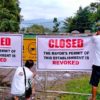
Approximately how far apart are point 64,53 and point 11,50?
4.22 ft

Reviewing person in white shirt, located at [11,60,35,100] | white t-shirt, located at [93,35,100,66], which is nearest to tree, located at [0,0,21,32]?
white t-shirt, located at [93,35,100,66]

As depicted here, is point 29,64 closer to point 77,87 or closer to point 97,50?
point 97,50

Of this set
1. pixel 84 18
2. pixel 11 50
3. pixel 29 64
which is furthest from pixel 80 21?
pixel 29 64

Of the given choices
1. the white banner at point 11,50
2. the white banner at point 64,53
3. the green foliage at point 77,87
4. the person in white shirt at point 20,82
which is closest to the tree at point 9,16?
the green foliage at point 77,87

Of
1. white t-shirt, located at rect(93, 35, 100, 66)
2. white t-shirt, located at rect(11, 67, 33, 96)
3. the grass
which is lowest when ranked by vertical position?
the grass

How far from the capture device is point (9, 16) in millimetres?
68438

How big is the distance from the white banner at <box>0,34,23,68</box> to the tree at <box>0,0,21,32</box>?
49488mm

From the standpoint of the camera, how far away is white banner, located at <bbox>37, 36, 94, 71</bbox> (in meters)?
11.3

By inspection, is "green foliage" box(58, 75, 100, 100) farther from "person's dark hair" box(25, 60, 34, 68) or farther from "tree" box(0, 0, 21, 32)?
"tree" box(0, 0, 21, 32)

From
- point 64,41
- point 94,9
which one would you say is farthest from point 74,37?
point 94,9

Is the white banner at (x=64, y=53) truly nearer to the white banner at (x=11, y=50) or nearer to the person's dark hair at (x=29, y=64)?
the white banner at (x=11, y=50)

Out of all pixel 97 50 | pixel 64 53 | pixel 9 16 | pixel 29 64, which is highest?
pixel 9 16

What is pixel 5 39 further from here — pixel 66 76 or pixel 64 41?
pixel 66 76

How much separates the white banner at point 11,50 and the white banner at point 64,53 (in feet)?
1.55
